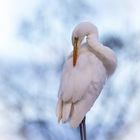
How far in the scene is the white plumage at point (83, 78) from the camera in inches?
88.8

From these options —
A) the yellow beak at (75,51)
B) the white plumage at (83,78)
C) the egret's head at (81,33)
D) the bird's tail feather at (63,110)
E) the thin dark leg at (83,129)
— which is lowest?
the thin dark leg at (83,129)

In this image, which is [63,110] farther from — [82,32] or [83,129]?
[82,32]

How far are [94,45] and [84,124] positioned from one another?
0.34 meters

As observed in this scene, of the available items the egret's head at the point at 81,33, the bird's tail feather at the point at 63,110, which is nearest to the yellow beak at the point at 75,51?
the egret's head at the point at 81,33

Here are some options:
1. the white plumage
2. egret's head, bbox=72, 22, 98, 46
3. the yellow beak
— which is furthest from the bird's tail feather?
egret's head, bbox=72, 22, 98, 46

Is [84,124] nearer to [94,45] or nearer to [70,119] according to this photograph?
[70,119]

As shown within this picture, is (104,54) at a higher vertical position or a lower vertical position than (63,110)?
higher

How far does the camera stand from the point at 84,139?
2.27 m

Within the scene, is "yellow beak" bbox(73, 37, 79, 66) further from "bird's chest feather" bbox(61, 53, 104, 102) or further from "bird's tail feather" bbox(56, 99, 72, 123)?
"bird's tail feather" bbox(56, 99, 72, 123)

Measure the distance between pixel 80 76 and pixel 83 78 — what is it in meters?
0.02

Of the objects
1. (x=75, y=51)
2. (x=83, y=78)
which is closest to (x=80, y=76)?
(x=83, y=78)

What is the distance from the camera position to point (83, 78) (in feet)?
7.46

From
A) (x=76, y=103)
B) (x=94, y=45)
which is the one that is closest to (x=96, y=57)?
(x=94, y=45)

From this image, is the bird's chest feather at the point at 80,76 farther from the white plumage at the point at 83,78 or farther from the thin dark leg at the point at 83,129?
the thin dark leg at the point at 83,129
